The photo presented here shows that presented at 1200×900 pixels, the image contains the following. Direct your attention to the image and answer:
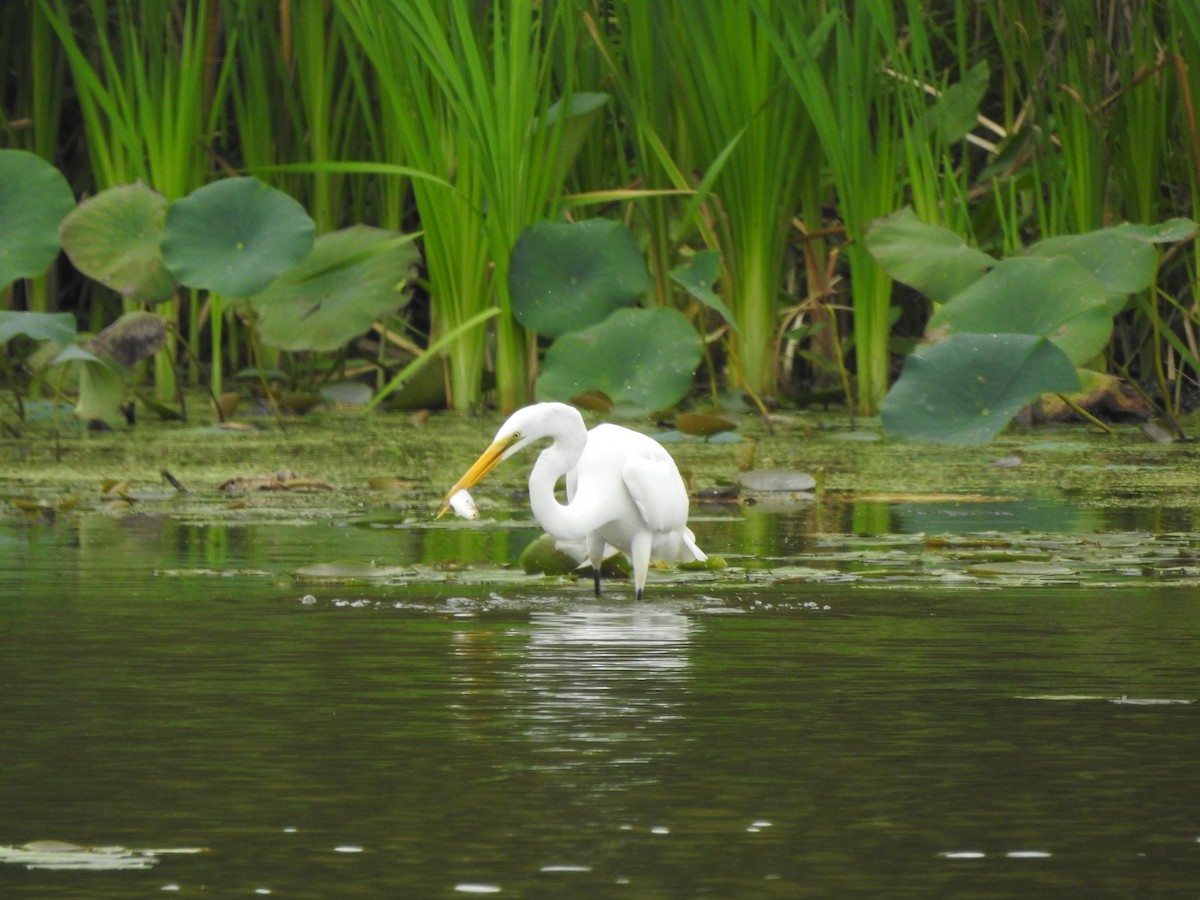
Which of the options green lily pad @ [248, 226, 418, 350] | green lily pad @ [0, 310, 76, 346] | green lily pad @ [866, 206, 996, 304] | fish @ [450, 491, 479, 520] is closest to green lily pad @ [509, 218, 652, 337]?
green lily pad @ [248, 226, 418, 350]

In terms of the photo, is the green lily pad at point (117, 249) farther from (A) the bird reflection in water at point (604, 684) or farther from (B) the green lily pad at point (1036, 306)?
(A) the bird reflection in water at point (604, 684)

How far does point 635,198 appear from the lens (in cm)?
833

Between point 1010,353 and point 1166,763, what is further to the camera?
point 1010,353

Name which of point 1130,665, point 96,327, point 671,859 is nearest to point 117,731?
point 671,859

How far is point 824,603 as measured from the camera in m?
4.05

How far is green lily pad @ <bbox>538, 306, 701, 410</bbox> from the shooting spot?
7.57 metres

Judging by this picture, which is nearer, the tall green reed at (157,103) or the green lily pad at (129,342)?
the green lily pad at (129,342)

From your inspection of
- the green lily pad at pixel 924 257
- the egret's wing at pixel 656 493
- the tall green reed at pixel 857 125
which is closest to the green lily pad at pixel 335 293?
the tall green reed at pixel 857 125

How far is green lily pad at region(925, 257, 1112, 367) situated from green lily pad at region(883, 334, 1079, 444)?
0.54 m

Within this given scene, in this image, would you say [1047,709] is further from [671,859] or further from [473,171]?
[473,171]

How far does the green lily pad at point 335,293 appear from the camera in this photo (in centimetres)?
810

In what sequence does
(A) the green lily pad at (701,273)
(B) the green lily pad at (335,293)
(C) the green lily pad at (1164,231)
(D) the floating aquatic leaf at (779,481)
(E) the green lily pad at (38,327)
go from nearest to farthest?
(D) the floating aquatic leaf at (779,481), (E) the green lily pad at (38,327), (C) the green lily pad at (1164,231), (A) the green lily pad at (701,273), (B) the green lily pad at (335,293)

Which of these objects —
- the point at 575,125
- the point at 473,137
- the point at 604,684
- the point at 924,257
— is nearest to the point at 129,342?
the point at 473,137

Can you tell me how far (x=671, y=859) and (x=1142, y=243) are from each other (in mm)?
5500
